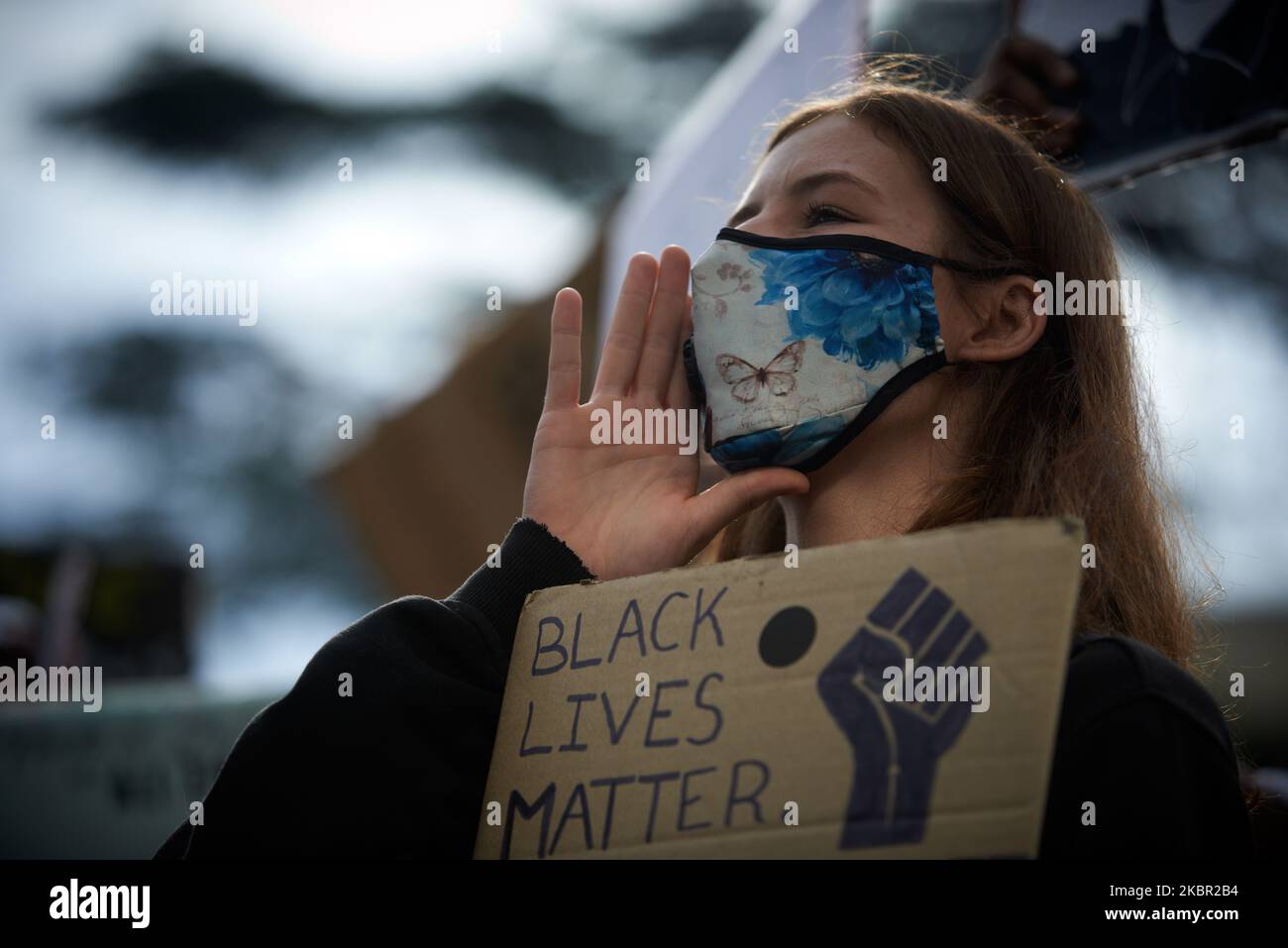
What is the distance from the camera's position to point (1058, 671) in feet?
5.29

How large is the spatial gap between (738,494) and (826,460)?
204mm

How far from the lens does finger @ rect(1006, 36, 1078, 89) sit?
346 centimetres

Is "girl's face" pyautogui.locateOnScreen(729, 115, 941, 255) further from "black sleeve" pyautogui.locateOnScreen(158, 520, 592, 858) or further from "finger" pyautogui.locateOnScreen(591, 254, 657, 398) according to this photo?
"black sleeve" pyautogui.locateOnScreen(158, 520, 592, 858)

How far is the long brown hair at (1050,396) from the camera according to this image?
95.0 inches

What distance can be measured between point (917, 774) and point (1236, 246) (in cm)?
749

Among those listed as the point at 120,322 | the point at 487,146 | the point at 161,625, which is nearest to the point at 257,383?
the point at 120,322

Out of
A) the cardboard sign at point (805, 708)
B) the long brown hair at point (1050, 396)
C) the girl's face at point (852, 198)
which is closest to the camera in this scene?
the cardboard sign at point (805, 708)

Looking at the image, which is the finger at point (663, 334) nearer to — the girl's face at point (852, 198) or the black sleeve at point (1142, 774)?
the girl's face at point (852, 198)

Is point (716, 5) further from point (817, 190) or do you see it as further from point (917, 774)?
point (917, 774)

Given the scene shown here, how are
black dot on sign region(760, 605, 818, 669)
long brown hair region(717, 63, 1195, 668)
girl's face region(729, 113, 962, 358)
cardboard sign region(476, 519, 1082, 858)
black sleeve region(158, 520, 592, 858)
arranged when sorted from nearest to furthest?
cardboard sign region(476, 519, 1082, 858) → black dot on sign region(760, 605, 818, 669) → black sleeve region(158, 520, 592, 858) → long brown hair region(717, 63, 1195, 668) → girl's face region(729, 113, 962, 358)

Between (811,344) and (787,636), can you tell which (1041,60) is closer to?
(811,344)

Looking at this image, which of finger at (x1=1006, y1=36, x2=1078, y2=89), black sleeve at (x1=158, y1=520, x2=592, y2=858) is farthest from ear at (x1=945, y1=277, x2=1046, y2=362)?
black sleeve at (x1=158, y1=520, x2=592, y2=858)

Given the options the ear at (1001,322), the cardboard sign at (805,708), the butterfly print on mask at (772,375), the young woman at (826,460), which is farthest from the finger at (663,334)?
the cardboard sign at (805,708)

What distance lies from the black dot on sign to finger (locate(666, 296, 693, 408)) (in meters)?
1.00
